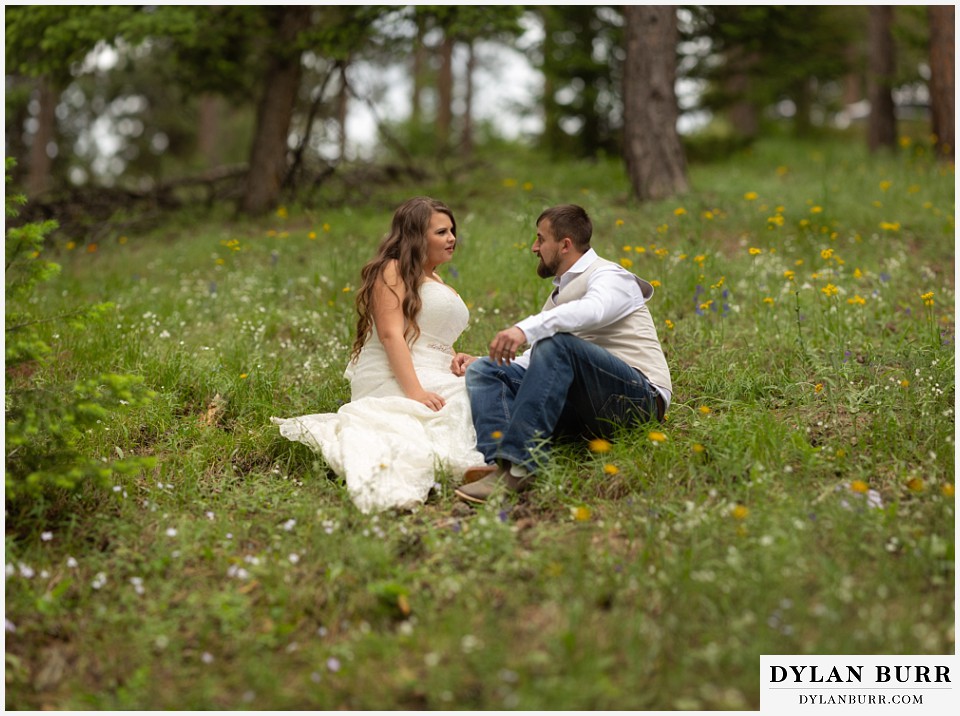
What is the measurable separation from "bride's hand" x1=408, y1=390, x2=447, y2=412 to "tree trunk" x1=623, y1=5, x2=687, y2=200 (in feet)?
15.8

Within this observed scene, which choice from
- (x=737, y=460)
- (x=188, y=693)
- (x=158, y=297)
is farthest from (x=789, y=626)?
(x=158, y=297)

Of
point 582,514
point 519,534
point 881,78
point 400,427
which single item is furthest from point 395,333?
point 881,78

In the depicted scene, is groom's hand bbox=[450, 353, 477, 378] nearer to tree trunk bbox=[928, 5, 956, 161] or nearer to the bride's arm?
the bride's arm

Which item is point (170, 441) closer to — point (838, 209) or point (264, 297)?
point (264, 297)

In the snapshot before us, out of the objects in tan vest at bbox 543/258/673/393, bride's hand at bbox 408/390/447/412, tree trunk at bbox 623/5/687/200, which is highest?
tree trunk at bbox 623/5/687/200

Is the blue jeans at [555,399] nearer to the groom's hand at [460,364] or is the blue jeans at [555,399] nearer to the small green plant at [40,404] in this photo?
the groom's hand at [460,364]

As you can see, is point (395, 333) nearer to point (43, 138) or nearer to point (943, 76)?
point (943, 76)

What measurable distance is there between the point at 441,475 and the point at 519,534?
0.60 metres

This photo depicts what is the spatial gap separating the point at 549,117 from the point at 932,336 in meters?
8.08

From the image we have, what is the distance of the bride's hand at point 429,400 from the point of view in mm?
4332

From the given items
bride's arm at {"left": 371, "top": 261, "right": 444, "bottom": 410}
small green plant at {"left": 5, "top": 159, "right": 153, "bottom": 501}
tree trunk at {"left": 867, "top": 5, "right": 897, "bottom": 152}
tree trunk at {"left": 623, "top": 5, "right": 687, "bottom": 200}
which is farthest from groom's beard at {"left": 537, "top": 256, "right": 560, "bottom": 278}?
tree trunk at {"left": 867, "top": 5, "right": 897, "bottom": 152}

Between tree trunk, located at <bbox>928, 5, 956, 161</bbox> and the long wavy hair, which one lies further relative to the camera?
tree trunk, located at <bbox>928, 5, 956, 161</bbox>

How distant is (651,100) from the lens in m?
8.34

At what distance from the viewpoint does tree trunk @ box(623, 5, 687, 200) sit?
8.32 metres
